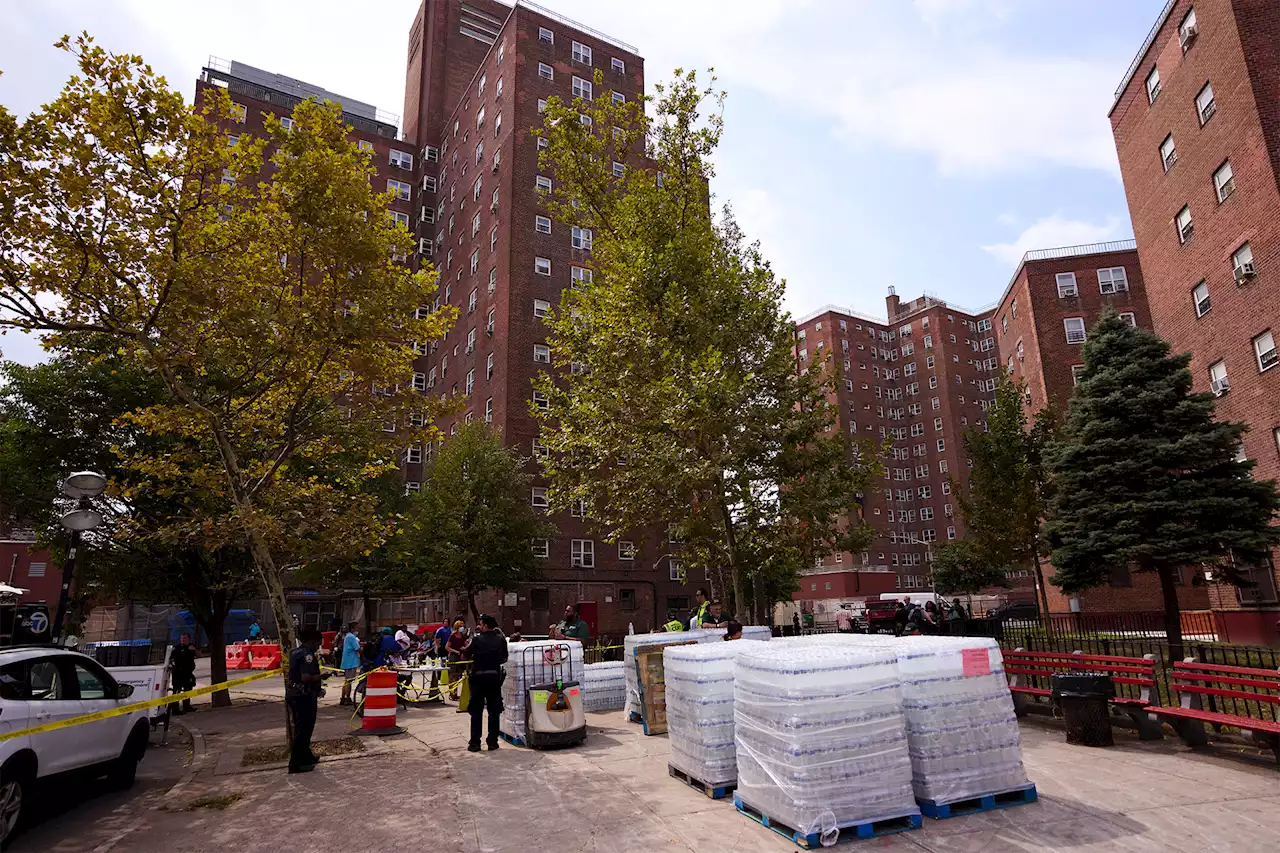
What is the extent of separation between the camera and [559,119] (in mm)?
22406

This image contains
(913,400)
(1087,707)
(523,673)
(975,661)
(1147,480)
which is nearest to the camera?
(975,661)

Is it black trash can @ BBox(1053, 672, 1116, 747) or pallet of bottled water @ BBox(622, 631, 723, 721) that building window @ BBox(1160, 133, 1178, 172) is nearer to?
black trash can @ BBox(1053, 672, 1116, 747)

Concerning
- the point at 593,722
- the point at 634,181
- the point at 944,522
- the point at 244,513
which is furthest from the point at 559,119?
the point at 944,522

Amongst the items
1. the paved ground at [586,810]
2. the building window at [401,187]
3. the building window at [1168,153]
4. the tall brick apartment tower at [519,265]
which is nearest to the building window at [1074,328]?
the building window at [1168,153]

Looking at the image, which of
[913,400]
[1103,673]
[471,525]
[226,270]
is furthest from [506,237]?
[913,400]

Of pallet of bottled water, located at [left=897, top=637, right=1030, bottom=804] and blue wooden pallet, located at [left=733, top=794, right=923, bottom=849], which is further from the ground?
pallet of bottled water, located at [left=897, top=637, right=1030, bottom=804]

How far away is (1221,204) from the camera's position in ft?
75.3

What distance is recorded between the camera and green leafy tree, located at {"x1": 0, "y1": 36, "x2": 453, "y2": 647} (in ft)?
36.0

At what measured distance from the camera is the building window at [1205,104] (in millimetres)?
23211

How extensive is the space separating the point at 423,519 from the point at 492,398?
1019cm

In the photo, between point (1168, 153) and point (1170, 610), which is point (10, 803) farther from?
point (1168, 153)

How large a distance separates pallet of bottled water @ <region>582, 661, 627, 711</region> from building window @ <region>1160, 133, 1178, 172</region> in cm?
2673

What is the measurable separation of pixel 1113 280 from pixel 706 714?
4308 centimetres

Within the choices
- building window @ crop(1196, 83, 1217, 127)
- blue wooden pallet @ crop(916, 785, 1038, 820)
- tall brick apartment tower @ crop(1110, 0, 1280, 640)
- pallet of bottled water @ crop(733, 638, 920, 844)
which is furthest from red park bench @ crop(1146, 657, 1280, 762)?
building window @ crop(1196, 83, 1217, 127)
